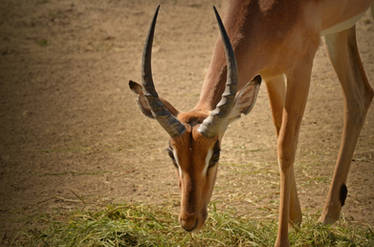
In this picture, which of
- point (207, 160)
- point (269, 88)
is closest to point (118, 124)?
point (269, 88)

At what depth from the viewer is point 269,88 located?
5.40m

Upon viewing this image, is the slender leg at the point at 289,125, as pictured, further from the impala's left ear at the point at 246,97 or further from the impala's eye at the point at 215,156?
the impala's eye at the point at 215,156

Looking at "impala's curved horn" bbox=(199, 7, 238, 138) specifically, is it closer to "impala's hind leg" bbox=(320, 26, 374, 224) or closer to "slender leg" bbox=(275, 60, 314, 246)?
"slender leg" bbox=(275, 60, 314, 246)

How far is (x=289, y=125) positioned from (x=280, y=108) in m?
0.62

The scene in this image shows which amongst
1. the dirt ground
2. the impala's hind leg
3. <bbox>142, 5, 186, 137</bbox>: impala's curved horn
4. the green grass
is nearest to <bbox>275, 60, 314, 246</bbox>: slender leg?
the green grass

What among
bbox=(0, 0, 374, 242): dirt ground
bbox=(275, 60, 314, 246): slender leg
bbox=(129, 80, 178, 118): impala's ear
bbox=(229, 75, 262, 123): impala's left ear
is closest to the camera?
bbox=(229, 75, 262, 123): impala's left ear

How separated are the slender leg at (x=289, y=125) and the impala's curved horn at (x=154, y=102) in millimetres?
1230

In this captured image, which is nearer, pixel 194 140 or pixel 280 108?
pixel 194 140

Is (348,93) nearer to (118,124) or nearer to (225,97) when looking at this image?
(225,97)

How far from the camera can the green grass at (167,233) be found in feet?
15.9

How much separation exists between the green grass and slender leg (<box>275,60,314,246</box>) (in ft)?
0.73

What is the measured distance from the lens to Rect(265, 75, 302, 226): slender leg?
17.0 feet

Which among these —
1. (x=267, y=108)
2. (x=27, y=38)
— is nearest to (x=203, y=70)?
(x=267, y=108)

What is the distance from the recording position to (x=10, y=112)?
767 cm
